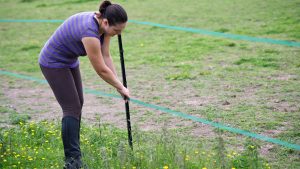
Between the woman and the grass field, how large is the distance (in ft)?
0.97

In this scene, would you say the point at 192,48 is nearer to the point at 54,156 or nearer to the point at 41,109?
the point at 41,109

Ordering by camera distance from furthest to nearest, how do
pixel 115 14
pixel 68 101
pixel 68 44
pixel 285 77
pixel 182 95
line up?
pixel 285 77 → pixel 182 95 → pixel 68 101 → pixel 68 44 → pixel 115 14

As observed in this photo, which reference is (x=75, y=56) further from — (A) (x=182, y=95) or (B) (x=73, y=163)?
(A) (x=182, y=95)

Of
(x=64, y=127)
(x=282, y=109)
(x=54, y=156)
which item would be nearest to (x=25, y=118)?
(x=54, y=156)

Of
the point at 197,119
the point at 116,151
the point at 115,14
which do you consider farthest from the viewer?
the point at 197,119

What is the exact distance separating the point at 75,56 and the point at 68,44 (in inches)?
5.7

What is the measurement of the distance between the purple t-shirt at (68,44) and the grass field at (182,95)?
913mm

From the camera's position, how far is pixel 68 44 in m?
4.39

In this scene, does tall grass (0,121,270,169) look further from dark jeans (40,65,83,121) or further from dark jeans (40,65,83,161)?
dark jeans (40,65,83,121)

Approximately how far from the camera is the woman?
13.8ft

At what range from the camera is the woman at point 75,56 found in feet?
13.8

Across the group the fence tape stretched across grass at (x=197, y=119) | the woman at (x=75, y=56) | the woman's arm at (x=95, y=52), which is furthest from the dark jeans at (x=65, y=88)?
the fence tape stretched across grass at (x=197, y=119)

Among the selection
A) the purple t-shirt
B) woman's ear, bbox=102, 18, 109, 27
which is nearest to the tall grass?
the purple t-shirt

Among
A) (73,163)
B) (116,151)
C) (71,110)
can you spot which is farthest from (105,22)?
(116,151)
